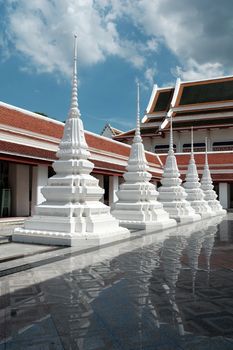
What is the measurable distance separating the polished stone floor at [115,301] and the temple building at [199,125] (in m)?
23.2

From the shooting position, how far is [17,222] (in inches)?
583

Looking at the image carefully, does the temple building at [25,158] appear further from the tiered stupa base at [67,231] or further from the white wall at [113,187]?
the tiered stupa base at [67,231]

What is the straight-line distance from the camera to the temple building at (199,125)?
2966 cm

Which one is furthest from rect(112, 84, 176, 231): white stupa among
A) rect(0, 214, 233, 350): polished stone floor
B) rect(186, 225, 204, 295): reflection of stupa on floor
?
rect(0, 214, 233, 350): polished stone floor

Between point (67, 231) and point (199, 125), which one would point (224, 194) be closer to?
point (199, 125)

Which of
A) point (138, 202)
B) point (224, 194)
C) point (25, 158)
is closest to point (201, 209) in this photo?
point (138, 202)

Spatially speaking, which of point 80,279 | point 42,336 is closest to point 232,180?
point 80,279

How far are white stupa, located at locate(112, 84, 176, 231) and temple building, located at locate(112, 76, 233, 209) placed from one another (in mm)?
17465

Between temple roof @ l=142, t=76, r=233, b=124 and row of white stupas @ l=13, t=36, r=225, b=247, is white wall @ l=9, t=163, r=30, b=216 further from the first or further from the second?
temple roof @ l=142, t=76, r=233, b=124

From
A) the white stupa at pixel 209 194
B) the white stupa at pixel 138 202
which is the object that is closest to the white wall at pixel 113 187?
the white stupa at pixel 209 194

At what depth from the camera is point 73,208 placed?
27.3ft

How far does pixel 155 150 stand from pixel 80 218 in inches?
1081

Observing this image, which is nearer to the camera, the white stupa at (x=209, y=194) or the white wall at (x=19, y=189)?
the white wall at (x=19, y=189)

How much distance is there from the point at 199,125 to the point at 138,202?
2232 centimetres
